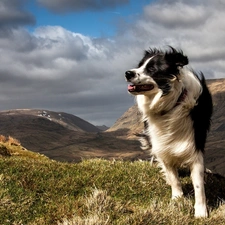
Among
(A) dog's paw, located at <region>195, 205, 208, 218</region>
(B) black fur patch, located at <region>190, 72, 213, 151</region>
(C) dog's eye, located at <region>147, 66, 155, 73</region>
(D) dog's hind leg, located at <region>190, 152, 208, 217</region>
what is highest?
(C) dog's eye, located at <region>147, 66, 155, 73</region>

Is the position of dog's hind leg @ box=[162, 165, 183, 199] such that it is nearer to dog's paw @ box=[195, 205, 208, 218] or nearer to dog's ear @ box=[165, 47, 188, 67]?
dog's paw @ box=[195, 205, 208, 218]

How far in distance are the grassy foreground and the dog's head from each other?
229cm

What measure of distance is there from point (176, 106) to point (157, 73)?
0.81 meters

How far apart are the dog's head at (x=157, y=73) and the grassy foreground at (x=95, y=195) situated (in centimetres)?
229

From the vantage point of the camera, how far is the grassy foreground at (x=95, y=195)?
7.22 m

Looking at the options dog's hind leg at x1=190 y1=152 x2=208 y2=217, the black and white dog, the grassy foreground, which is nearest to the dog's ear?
the black and white dog

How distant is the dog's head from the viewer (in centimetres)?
823

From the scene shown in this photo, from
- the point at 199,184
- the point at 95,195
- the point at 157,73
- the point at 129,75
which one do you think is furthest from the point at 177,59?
the point at 95,195

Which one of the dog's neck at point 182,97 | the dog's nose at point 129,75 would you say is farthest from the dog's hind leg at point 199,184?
the dog's nose at point 129,75

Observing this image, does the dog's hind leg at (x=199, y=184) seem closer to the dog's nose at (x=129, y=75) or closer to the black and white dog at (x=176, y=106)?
Answer: the black and white dog at (x=176, y=106)

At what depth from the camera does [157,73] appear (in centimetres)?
850

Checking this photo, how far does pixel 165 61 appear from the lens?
8.71 meters

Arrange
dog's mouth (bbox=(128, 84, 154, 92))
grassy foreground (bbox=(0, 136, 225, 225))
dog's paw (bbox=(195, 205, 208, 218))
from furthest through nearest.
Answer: dog's paw (bbox=(195, 205, 208, 218)), dog's mouth (bbox=(128, 84, 154, 92)), grassy foreground (bbox=(0, 136, 225, 225))

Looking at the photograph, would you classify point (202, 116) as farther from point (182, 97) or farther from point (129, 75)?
point (129, 75)
